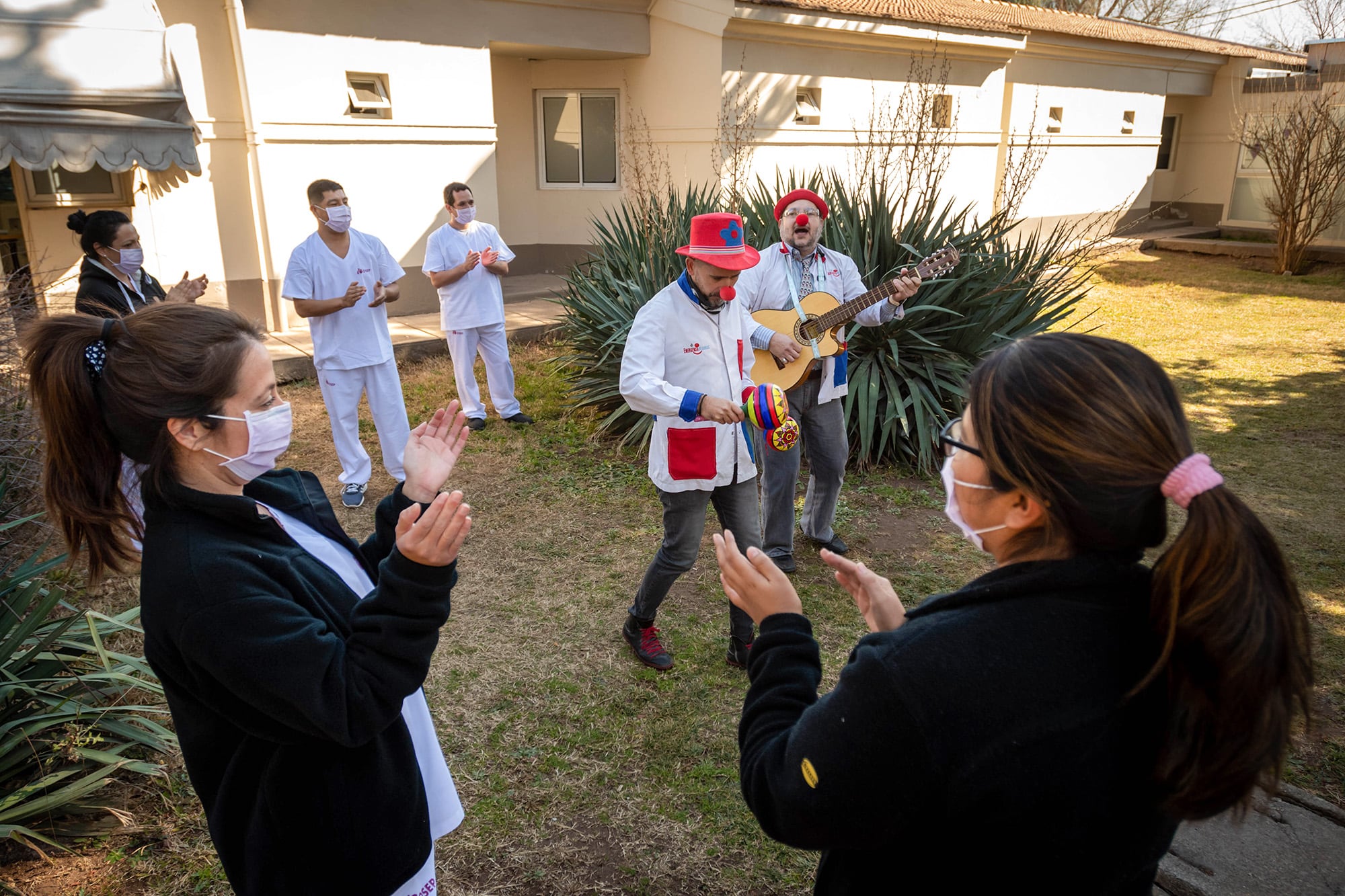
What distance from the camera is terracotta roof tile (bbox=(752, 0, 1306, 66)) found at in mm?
13938

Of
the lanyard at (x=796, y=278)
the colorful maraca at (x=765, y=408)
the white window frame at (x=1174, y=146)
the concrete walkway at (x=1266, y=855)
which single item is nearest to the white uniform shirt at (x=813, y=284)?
the lanyard at (x=796, y=278)

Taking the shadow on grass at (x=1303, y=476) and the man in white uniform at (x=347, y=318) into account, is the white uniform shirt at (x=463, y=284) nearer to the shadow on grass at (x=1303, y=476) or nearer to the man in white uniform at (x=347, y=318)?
the man in white uniform at (x=347, y=318)

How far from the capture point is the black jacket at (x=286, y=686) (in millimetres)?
1540

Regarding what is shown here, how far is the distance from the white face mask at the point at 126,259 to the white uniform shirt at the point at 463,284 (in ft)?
8.79

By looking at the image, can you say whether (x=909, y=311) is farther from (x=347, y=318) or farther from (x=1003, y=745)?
(x=1003, y=745)

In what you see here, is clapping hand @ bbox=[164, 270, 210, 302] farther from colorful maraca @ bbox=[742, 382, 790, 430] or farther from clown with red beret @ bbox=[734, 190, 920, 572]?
colorful maraca @ bbox=[742, 382, 790, 430]

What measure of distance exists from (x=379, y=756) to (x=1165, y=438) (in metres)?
1.53

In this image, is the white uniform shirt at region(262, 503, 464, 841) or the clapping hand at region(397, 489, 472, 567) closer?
the clapping hand at region(397, 489, 472, 567)

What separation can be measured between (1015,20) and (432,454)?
61.6 ft

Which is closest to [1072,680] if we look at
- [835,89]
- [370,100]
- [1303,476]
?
[1303,476]

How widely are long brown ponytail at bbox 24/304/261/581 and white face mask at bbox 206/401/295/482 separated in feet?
0.26

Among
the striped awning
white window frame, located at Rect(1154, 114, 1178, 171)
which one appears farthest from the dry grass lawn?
white window frame, located at Rect(1154, 114, 1178, 171)

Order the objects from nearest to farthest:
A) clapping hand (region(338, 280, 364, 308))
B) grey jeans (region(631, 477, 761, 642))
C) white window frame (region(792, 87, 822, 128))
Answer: grey jeans (region(631, 477, 761, 642)), clapping hand (region(338, 280, 364, 308)), white window frame (region(792, 87, 822, 128))

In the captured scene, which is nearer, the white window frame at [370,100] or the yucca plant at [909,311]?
the yucca plant at [909,311]
